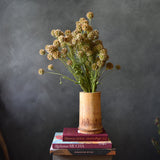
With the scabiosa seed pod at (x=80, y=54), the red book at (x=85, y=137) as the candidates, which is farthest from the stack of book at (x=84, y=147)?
the scabiosa seed pod at (x=80, y=54)

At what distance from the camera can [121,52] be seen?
1827mm

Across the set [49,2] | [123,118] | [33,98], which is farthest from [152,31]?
[33,98]

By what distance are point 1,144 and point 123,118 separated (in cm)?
96

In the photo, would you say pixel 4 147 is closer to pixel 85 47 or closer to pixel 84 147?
pixel 84 147

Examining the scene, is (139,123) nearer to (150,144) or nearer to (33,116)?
(150,144)

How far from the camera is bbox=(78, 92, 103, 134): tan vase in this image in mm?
1336

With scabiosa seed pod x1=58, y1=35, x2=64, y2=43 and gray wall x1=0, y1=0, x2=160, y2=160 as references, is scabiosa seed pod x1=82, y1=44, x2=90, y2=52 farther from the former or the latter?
gray wall x1=0, y1=0, x2=160, y2=160

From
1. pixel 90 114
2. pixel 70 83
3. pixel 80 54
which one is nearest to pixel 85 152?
pixel 90 114

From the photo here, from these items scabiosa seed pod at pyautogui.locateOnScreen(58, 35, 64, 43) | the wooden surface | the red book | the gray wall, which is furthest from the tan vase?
the wooden surface

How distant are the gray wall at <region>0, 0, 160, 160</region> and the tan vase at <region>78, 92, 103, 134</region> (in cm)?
46

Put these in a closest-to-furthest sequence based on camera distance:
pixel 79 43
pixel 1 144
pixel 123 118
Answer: pixel 79 43, pixel 1 144, pixel 123 118

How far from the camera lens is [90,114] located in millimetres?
1341

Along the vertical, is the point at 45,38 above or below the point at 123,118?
above

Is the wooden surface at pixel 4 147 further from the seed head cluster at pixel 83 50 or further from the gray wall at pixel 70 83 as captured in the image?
the seed head cluster at pixel 83 50
